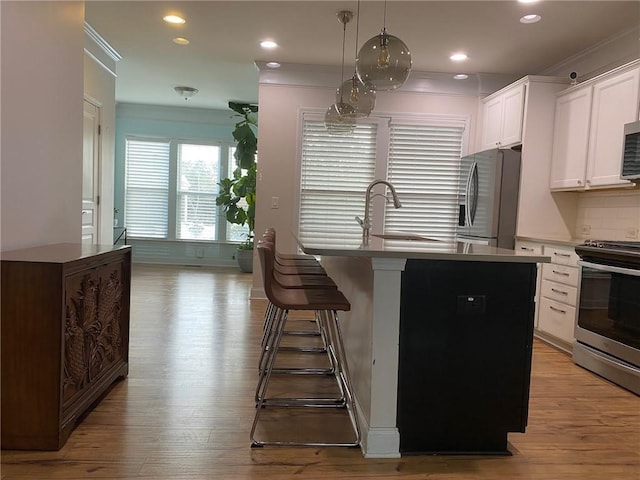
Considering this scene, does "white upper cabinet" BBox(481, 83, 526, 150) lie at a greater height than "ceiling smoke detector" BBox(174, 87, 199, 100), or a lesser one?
lesser

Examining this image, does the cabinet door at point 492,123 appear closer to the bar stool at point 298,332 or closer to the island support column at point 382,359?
the bar stool at point 298,332

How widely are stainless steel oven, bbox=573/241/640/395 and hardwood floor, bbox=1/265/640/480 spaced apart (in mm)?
118

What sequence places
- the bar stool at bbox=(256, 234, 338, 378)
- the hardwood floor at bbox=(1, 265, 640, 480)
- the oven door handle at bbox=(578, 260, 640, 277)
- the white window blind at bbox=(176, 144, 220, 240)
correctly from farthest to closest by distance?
the white window blind at bbox=(176, 144, 220, 240), the oven door handle at bbox=(578, 260, 640, 277), the bar stool at bbox=(256, 234, 338, 378), the hardwood floor at bbox=(1, 265, 640, 480)

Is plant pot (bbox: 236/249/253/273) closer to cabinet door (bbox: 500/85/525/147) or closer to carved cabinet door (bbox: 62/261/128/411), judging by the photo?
cabinet door (bbox: 500/85/525/147)

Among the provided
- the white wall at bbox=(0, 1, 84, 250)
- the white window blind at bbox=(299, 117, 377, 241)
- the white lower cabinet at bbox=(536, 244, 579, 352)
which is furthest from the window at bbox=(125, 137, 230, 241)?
the white lower cabinet at bbox=(536, 244, 579, 352)

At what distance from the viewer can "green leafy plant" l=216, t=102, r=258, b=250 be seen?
7314mm

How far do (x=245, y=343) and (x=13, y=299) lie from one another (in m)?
1.94

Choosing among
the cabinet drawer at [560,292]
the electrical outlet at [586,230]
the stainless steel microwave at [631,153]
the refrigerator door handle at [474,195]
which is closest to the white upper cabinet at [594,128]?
the stainless steel microwave at [631,153]

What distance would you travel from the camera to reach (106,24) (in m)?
4.27

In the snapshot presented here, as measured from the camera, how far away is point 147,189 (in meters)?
8.39

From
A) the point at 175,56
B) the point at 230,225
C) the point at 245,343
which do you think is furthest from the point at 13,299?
the point at 230,225

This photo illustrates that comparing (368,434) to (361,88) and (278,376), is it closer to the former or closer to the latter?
(278,376)

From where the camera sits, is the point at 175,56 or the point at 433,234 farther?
the point at 433,234

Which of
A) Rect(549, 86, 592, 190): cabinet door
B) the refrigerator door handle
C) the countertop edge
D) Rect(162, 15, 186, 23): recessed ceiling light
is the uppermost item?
Rect(162, 15, 186, 23): recessed ceiling light
